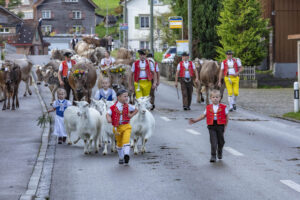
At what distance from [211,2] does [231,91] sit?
21844 millimetres

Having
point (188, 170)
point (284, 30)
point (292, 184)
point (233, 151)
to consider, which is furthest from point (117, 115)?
point (284, 30)

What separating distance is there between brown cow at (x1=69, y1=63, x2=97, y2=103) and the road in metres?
3.46

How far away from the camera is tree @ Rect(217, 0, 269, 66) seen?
36.9 meters

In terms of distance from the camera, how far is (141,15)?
9019cm

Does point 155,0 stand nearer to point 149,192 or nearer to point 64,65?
point 64,65

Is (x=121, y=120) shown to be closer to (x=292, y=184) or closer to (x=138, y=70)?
(x=292, y=184)

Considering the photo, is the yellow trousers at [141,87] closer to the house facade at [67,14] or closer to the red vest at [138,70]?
the red vest at [138,70]

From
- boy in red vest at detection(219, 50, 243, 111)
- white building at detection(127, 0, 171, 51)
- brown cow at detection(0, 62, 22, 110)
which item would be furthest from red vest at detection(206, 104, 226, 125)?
white building at detection(127, 0, 171, 51)

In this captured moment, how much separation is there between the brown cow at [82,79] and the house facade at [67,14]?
87.2 meters

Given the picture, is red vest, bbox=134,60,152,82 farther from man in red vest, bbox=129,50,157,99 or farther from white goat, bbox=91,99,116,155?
white goat, bbox=91,99,116,155

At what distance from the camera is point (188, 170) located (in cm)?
1127

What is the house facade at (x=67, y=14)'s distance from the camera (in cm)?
10788

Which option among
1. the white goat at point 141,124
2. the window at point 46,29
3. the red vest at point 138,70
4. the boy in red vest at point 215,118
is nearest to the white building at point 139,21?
the window at point 46,29

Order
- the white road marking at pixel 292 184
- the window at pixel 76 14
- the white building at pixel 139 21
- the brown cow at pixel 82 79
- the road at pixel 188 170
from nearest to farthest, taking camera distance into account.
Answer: the road at pixel 188 170
the white road marking at pixel 292 184
the brown cow at pixel 82 79
the white building at pixel 139 21
the window at pixel 76 14
